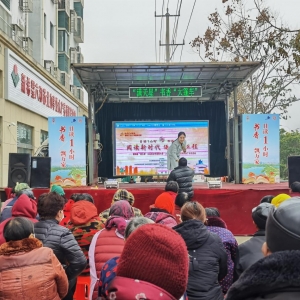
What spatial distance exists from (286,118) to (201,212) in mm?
16581

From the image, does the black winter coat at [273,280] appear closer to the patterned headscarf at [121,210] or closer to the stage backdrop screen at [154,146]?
the patterned headscarf at [121,210]

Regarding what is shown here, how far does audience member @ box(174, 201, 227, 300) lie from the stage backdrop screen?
9540 millimetres

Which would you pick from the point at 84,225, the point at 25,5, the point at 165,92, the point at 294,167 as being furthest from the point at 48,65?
the point at 84,225

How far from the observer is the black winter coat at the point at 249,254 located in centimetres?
269

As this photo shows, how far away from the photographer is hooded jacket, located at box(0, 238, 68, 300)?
230 centimetres

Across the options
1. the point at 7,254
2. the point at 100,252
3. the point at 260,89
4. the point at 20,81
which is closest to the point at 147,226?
the point at 7,254

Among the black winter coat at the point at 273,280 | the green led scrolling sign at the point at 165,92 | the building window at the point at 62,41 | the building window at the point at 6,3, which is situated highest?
the building window at the point at 62,41

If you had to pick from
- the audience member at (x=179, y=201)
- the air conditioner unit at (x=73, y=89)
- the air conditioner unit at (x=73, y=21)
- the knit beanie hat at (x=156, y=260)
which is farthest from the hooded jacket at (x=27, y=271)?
the air conditioner unit at (x=73, y=21)

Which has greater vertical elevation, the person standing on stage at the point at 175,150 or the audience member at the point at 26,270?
the person standing on stage at the point at 175,150

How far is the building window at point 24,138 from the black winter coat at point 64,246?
1272 centimetres

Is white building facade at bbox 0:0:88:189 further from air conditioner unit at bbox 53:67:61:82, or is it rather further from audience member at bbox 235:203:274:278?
audience member at bbox 235:203:274:278

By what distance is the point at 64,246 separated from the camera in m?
2.87

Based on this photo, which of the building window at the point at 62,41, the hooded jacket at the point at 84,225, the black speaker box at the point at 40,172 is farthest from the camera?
the building window at the point at 62,41

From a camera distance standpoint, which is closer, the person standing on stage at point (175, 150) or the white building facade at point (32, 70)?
the person standing on stage at point (175, 150)
